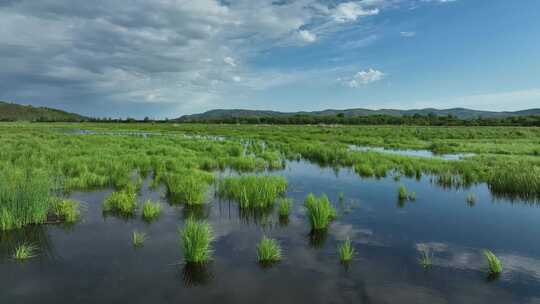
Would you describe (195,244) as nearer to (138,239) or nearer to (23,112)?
(138,239)

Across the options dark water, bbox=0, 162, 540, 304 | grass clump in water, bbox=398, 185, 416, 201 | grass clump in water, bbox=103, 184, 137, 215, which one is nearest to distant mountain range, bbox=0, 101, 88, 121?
grass clump in water, bbox=103, 184, 137, 215

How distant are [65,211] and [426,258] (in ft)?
30.7

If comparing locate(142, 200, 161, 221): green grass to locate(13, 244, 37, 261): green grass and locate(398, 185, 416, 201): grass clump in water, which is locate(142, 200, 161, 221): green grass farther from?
locate(398, 185, 416, 201): grass clump in water

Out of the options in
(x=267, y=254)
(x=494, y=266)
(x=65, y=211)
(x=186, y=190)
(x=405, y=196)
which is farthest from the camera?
(x=405, y=196)

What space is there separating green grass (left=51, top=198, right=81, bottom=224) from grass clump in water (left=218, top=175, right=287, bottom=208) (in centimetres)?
454

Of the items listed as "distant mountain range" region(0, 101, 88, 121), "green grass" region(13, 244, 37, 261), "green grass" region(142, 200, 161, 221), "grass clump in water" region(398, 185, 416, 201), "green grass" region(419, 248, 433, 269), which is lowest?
"green grass" region(419, 248, 433, 269)

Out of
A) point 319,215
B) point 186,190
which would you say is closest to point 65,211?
point 186,190

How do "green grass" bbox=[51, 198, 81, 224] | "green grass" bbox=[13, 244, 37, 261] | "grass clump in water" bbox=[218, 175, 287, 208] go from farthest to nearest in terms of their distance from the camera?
"grass clump in water" bbox=[218, 175, 287, 208] → "green grass" bbox=[51, 198, 81, 224] → "green grass" bbox=[13, 244, 37, 261]

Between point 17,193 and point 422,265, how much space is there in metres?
9.91

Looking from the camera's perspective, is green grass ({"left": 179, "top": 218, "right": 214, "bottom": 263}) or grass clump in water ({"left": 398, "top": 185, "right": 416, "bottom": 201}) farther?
grass clump in water ({"left": 398, "top": 185, "right": 416, "bottom": 201})

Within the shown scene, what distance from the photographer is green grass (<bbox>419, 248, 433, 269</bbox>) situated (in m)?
6.50

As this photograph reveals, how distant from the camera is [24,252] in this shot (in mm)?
6496

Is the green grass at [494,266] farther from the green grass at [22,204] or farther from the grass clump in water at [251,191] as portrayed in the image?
the green grass at [22,204]

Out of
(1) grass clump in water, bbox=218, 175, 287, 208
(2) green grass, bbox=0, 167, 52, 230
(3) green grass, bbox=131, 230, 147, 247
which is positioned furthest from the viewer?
(1) grass clump in water, bbox=218, 175, 287, 208
